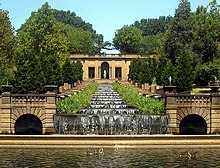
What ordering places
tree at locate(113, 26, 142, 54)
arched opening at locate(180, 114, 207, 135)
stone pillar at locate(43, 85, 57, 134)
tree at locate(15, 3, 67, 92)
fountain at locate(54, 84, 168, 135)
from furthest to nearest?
tree at locate(113, 26, 142, 54) < tree at locate(15, 3, 67, 92) < arched opening at locate(180, 114, 207, 135) < stone pillar at locate(43, 85, 57, 134) < fountain at locate(54, 84, 168, 135)

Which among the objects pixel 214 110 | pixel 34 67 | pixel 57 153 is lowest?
pixel 57 153

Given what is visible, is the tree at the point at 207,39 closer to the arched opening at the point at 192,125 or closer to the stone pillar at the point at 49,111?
the arched opening at the point at 192,125

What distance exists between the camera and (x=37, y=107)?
31.1 meters

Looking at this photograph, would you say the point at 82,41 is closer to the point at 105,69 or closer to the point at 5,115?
the point at 105,69

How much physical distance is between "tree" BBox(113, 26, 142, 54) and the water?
337 ft

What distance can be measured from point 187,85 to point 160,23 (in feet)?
383

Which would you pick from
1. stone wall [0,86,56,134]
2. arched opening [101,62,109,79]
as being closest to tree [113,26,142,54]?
arched opening [101,62,109,79]

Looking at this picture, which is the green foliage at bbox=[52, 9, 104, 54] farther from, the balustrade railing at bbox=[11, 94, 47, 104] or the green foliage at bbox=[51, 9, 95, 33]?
the balustrade railing at bbox=[11, 94, 47, 104]

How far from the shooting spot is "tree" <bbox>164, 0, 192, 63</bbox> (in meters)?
83.8

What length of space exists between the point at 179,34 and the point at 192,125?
53207mm

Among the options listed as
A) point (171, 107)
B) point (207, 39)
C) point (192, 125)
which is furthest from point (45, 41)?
point (171, 107)

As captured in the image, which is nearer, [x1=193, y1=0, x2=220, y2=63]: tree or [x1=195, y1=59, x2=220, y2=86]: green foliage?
[x1=195, y1=59, x2=220, y2=86]: green foliage

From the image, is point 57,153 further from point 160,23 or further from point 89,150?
point 160,23

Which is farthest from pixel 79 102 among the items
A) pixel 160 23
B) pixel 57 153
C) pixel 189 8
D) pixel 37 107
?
pixel 160 23
